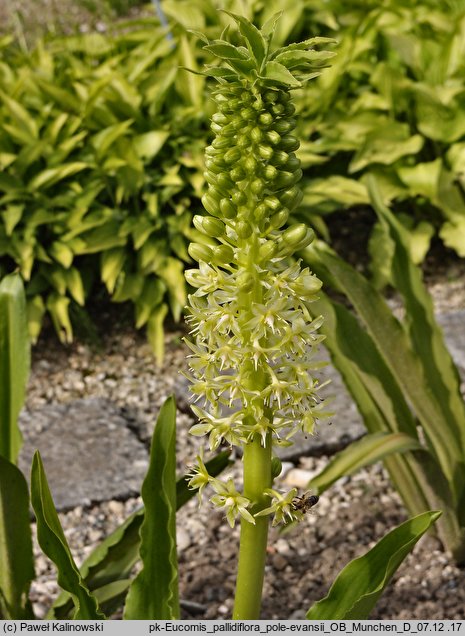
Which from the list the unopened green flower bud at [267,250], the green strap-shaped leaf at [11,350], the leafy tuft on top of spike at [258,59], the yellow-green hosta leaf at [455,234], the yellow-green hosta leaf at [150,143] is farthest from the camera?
the yellow-green hosta leaf at [455,234]

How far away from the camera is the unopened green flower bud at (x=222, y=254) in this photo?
1.64 m

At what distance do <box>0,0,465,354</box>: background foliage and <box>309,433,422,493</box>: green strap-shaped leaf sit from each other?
1775 mm

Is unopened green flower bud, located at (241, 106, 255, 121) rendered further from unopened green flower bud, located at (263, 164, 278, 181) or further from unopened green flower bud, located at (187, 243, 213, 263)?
unopened green flower bud, located at (187, 243, 213, 263)

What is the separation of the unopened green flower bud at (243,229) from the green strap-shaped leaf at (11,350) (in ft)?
3.64

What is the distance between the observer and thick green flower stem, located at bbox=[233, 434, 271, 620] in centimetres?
173

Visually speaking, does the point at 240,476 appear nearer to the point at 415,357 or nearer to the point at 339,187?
the point at 415,357

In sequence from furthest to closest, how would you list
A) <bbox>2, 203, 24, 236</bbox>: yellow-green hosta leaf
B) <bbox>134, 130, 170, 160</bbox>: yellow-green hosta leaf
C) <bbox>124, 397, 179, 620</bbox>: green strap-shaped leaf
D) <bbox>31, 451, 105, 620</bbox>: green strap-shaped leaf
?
<bbox>134, 130, 170, 160</bbox>: yellow-green hosta leaf < <bbox>2, 203, 24, 236</bbox>: yellow-green hosta leaf < <bbox>124, 397, 179, 620</bbox>: green strap-shaped leaf < <bbox>31, 451, 105, 620</bbox>: green strap-shaped leaf

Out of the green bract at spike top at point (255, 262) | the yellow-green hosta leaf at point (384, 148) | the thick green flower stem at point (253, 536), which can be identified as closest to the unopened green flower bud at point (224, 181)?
the green bract at spike top at point (255, 262)

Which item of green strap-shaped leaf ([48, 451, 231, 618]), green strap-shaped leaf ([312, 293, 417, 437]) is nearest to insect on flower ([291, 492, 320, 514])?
green strap-shaped leaf ([48, 451, 231, 618])

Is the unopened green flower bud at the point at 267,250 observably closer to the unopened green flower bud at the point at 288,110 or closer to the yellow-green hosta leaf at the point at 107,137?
the unopened green flower bud at the point at 288,110

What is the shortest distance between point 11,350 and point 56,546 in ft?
2.60

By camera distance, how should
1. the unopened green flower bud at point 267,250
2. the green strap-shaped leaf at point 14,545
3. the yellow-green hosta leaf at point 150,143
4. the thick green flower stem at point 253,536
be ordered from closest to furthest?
1. the unopened green flower bud at point 267,250
2. the thick green flower stem at point 253,536
3. the green strap-shaped leaf at point 14,545
4. the yellow-green hosta leaf at point 150,143

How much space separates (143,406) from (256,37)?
2610 millimetres

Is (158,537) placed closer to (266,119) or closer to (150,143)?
(266,119)
